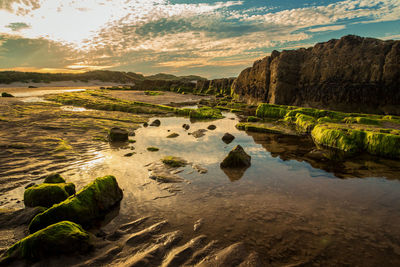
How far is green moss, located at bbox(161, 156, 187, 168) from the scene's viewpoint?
13.7 meters

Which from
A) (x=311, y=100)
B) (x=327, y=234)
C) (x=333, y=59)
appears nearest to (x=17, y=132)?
(x=327, y=234)

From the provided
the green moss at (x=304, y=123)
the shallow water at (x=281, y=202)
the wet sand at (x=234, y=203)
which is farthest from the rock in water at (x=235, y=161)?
the green moss at (x=304, y=123)

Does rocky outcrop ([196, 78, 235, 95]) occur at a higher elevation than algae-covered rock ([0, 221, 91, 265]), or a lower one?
higher

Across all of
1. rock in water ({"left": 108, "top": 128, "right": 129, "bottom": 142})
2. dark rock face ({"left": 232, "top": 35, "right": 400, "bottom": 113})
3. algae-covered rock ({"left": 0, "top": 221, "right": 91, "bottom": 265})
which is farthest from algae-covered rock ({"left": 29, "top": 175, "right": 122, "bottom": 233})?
dark rock face ({"left": 232, "top": 35, "right": 400, "bottom": 113})

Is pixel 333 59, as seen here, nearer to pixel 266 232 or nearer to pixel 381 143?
pixel 381 143

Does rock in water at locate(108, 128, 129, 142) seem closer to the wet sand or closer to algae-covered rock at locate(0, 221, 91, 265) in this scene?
the wet sand

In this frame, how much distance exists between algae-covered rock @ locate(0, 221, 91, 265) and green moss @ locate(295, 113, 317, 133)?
23.8 meters

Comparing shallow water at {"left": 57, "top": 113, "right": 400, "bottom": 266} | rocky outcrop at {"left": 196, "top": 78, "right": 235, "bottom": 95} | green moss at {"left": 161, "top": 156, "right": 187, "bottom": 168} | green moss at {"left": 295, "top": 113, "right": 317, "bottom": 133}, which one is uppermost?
rocky outcrop at {"left": 196, "top": 78, "right": 235, "bottom": 95}

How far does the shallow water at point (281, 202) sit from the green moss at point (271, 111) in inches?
711

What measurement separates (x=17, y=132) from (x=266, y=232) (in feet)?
68.1

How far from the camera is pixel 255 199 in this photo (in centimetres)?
973

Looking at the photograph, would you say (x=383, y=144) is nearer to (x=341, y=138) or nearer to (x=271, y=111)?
(x=341, y=138)

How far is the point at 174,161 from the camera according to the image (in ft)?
46.0

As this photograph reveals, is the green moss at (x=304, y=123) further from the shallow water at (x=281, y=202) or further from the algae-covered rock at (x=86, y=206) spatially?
the algae-covered rock at (x=86, y=206)
